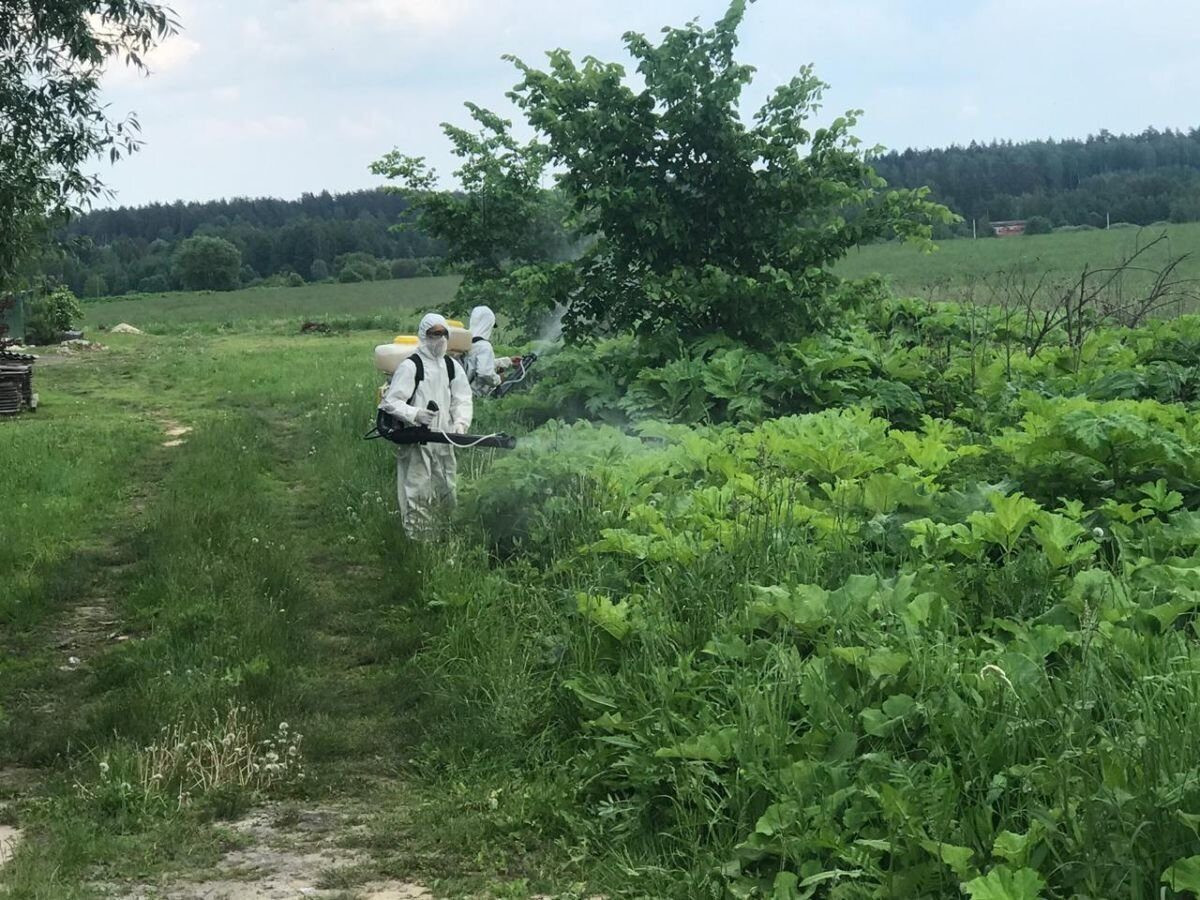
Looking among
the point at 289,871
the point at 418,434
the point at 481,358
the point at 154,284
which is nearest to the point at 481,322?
the point at 481,358

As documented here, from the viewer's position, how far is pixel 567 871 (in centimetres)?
466

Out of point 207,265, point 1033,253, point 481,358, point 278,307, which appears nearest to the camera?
point 481,358

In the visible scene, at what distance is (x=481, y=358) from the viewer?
46.7ft

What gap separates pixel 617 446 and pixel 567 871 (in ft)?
14.7

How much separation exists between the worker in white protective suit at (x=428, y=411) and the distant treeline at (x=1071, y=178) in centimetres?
5261

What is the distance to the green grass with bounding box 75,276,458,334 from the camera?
56094mm

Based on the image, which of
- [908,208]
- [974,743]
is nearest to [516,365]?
[908,208]

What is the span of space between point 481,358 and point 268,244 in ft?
365

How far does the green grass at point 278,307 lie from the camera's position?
184 feet

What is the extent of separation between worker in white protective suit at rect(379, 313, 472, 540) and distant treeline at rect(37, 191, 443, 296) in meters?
86.4

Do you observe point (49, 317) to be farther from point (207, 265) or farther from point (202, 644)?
point (207, 265)

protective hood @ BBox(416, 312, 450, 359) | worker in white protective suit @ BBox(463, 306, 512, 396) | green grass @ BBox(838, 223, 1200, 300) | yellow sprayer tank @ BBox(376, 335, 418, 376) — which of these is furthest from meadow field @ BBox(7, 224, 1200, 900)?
green grass @ BBox(838, 223, 1200, 300)

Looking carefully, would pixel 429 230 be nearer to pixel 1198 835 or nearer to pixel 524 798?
pixel 524 798

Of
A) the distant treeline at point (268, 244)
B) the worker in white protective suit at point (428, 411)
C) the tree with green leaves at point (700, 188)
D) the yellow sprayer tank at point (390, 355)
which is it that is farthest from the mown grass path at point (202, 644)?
the distant treeline at point (268, 244)
